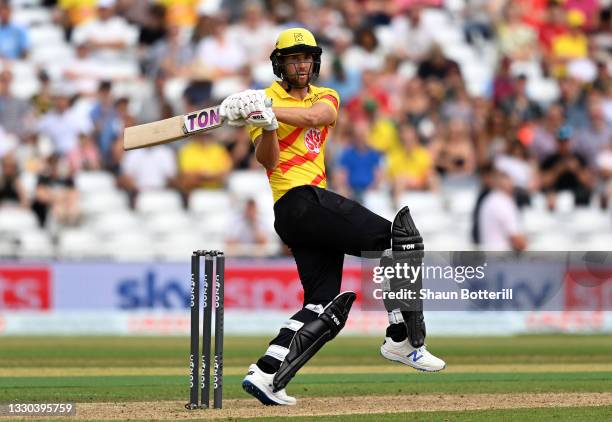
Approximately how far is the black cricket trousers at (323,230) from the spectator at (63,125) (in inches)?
341

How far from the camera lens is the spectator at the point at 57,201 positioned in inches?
587

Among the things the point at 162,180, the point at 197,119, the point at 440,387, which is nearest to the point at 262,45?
the point at 162,180

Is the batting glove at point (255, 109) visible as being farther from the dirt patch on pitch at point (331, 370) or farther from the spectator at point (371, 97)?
the spectator at point (371, 97)

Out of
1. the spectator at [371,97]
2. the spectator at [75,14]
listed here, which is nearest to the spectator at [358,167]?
the spectator at [371,97]

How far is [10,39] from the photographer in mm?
16812

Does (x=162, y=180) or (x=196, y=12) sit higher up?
(x=196, y=12)

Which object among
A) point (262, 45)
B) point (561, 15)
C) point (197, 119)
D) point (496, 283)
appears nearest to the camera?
point (197, 119)

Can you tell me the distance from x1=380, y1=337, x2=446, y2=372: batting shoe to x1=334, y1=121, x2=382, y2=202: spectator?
24.9 ft

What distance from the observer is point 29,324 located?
14.0m

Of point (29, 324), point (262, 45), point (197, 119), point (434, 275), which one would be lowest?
point (29, 324)

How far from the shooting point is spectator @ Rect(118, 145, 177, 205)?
15.3 metres

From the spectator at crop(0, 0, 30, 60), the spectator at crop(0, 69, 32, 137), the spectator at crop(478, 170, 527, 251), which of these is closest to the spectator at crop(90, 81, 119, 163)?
the spectator at crop(0, 69, 32, 137)

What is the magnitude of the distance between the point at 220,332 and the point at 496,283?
698 cm

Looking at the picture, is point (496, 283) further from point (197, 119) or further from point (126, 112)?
point (197, 119)
